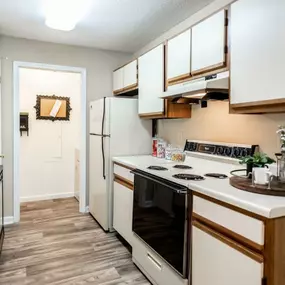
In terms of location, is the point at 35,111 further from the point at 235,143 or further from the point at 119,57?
the point at 235,143

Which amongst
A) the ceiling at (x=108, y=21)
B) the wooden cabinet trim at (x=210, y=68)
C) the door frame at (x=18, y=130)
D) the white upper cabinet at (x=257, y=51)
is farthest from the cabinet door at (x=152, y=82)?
the door frame at (x=18, y=130)

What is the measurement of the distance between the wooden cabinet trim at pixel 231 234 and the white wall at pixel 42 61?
2.74 m

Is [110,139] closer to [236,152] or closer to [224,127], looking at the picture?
[224,127]

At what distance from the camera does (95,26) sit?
311cm

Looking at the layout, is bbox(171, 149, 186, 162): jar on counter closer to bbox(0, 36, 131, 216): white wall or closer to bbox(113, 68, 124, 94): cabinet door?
bbox(113, 68, 124, 94): cabinet door

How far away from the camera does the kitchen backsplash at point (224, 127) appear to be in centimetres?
201

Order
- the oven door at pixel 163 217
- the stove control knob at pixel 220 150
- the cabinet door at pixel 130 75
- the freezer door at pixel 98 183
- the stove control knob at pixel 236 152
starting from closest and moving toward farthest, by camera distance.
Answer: the oven door at pixel 163 217, the stove control knob at pixel 236 152, the stove control knob at pixel 220 150, the freezer door at pixel 98 183, the cabinet door at pixel 130 75

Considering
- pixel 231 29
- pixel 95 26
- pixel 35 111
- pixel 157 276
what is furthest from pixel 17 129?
pixel 231 29

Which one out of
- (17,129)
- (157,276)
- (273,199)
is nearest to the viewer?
(273,199)

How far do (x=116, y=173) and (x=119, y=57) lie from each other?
6.30 ft

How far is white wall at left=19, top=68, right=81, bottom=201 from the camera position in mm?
4543

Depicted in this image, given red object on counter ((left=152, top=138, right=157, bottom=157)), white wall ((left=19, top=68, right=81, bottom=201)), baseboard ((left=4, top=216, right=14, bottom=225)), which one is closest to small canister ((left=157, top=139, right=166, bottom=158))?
red object on counter ((left=152, top=138, right=157, bottom=157))

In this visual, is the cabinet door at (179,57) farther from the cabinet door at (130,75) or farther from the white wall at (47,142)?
the white wall at (47,142)

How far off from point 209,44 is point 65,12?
4.86ft
